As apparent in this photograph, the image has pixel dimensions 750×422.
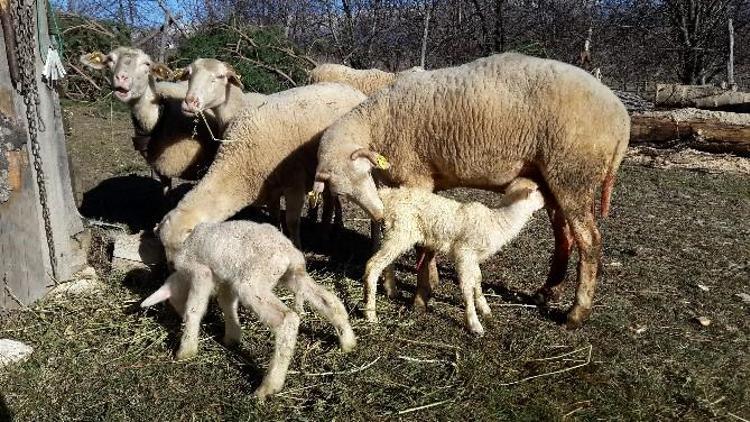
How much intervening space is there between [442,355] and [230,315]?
128 cm

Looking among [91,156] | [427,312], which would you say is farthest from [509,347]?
[91,156]

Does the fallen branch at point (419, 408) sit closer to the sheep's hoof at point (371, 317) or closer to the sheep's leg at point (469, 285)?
the sheep's leg at point (469, 285)

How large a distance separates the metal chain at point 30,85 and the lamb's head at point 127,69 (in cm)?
120

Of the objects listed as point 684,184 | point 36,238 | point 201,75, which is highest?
point 201,75

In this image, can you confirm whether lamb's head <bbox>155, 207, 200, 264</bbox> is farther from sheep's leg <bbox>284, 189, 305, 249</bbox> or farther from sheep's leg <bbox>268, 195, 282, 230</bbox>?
sheep's leg <bbox>268, 195, 282, 230</bbox>

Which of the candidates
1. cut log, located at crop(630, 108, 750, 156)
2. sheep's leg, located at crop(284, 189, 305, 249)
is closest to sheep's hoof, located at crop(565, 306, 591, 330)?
sheep's leg, located at crop(284, 189, 305, 249)

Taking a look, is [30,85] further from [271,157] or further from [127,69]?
[271,157]

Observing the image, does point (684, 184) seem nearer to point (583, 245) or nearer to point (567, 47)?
point (583, 245)

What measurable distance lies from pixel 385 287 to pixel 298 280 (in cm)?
114

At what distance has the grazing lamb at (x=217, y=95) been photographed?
5.28m

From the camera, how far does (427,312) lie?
4191 mm

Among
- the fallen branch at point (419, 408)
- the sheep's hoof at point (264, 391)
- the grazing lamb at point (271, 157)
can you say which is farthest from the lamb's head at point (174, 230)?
the fallen branch at point (419, 408)

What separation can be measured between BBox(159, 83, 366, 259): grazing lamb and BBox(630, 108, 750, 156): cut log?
21.2 ft

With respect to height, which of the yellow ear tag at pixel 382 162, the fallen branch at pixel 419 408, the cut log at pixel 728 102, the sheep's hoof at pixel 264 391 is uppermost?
the yellow ear tag at pixel 382 162
